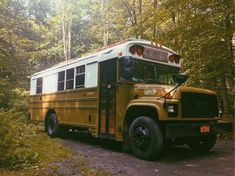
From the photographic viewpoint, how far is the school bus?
6.82 meters

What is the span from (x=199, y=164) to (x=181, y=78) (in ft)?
6.08

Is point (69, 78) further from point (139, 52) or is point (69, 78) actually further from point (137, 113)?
point (137, 113)

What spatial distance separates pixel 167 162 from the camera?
6.76 metres

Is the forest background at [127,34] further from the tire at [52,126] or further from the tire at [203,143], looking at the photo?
the tire at [203,143]

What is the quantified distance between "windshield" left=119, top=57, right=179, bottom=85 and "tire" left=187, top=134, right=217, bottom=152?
1652mm

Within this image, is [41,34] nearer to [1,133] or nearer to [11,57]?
[11,57]

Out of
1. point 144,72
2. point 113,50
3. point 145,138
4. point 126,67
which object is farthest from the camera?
point 113,50

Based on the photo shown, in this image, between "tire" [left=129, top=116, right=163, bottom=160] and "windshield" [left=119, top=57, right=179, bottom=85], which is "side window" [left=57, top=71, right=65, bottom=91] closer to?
"windshield" [left=119, top=57, right=179, bottom=85]

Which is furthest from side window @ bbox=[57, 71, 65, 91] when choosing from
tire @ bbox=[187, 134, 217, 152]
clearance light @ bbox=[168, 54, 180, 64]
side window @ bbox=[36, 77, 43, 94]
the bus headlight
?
the bus headlight

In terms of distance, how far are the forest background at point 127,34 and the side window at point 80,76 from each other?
6.85ft

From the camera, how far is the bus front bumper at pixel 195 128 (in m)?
6.55

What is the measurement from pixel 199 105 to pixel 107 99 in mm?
2522

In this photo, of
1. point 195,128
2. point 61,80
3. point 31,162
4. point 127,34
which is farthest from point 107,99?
point 127,34

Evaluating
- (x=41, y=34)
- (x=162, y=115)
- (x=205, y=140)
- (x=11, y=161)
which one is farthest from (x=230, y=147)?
(x=41, y=34)
